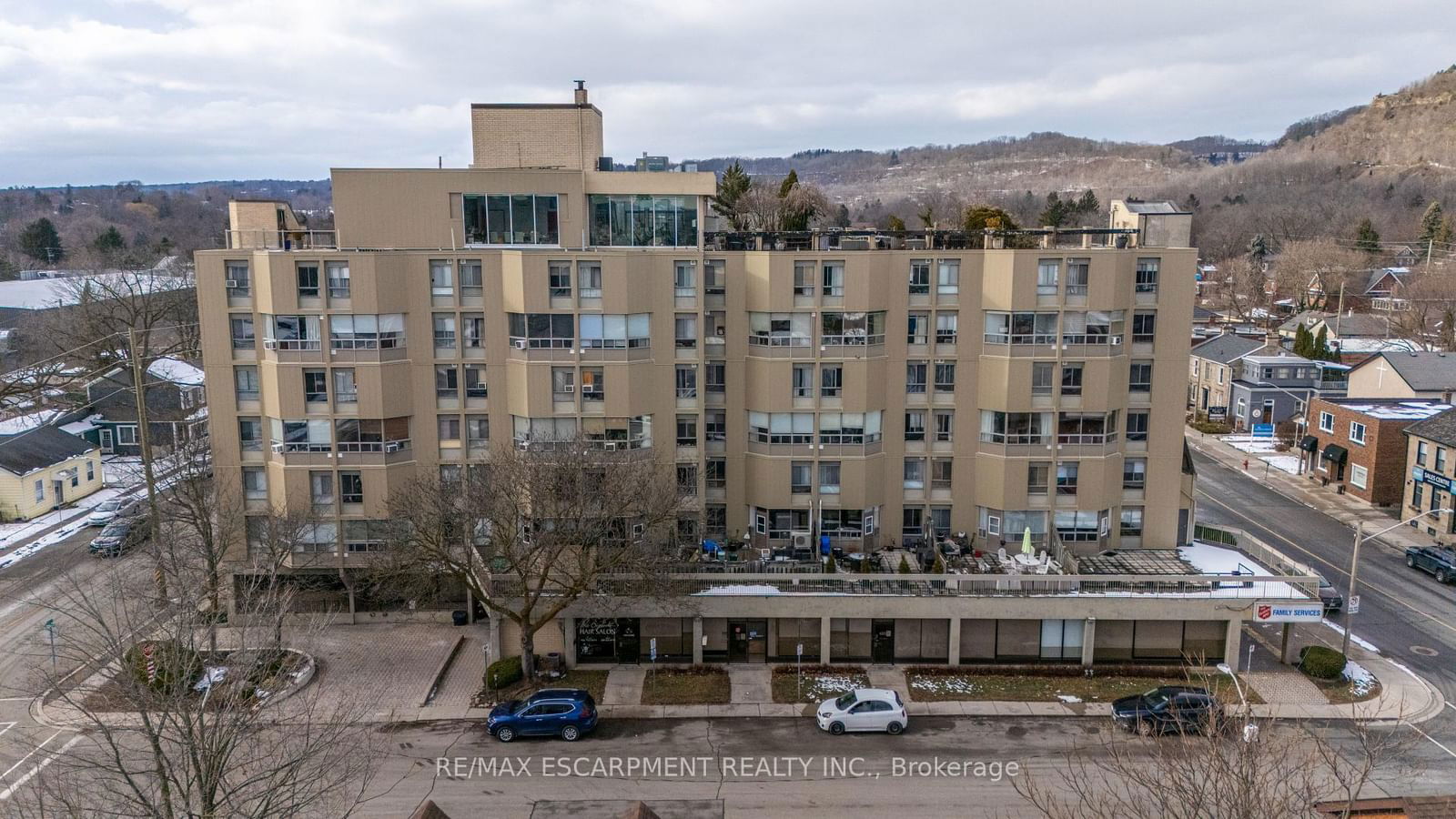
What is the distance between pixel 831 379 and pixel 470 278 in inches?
673

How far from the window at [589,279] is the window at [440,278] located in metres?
6.05

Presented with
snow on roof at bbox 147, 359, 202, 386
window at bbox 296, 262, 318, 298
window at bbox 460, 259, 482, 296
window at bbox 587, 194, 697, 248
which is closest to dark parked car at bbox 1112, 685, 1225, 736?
Answer: window at bbox 587, 194, 697, 248

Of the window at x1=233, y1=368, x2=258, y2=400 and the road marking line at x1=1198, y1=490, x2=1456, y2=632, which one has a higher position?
the window at x1=233, y1=368, x2=258, y2=400

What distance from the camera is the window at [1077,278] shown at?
41906 mm

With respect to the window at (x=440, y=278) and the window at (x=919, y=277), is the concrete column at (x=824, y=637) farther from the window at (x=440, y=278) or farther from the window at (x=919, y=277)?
the window at (x=440, y=278)

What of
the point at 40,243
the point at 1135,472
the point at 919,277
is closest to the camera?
the point at 919,277

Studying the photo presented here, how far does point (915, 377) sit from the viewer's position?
4453 centimetres

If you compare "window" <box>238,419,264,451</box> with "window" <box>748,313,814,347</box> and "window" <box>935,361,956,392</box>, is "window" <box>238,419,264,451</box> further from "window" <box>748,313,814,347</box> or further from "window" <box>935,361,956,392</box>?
"window" <box>935,361,956,392</box>

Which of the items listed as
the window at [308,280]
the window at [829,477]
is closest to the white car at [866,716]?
the window at [829,477]

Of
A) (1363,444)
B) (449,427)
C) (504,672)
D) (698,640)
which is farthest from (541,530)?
(1363,444)

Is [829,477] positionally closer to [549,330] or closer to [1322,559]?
[549,330]

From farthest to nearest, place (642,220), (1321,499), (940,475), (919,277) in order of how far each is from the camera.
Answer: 1. (1321,499)
2. (940,475)
3. (642,220)
4. (919,277)

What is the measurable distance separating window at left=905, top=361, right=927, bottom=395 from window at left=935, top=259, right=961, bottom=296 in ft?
11.6

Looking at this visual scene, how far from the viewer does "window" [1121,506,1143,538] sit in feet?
148
